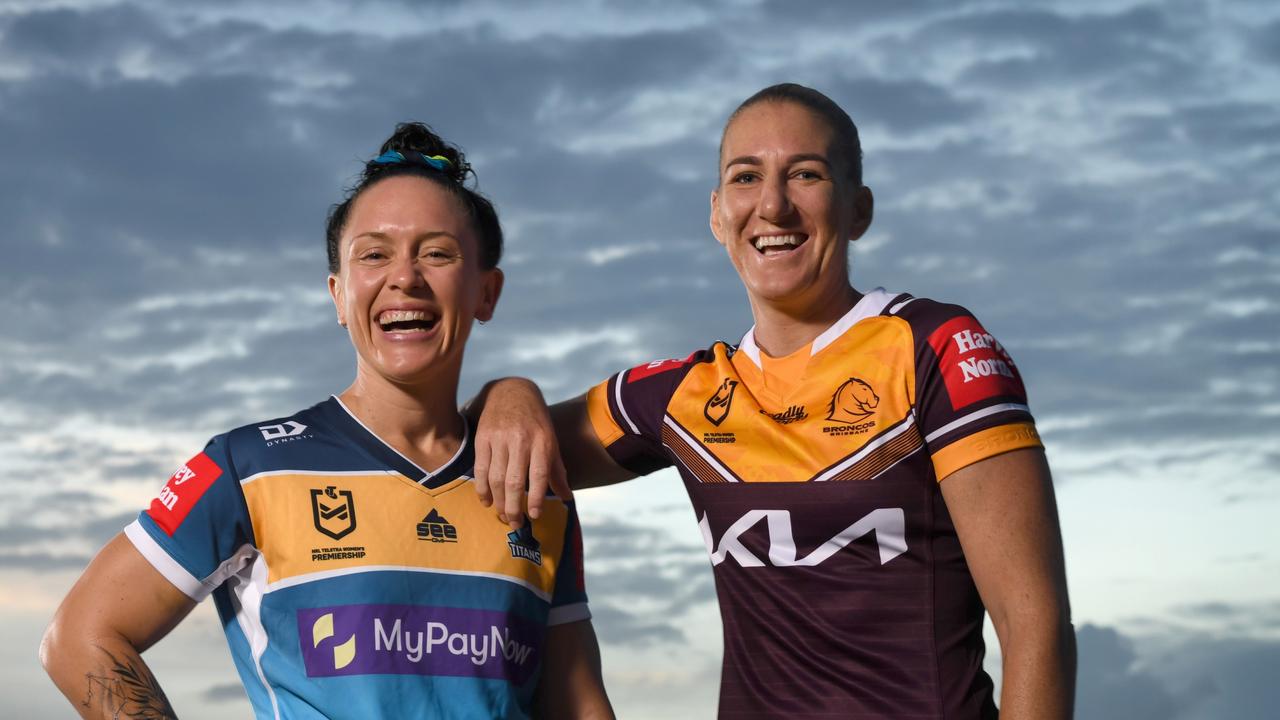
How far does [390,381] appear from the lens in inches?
217

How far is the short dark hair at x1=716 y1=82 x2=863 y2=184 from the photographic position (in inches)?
231

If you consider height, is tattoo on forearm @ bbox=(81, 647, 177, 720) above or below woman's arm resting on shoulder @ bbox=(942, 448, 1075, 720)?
below

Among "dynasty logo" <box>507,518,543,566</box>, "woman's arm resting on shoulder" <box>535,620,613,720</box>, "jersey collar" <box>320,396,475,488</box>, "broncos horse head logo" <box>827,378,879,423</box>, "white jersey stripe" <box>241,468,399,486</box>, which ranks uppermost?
"broncos horse head logo" <box>827,378,879,423</box>

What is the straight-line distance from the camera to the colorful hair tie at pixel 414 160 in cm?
572

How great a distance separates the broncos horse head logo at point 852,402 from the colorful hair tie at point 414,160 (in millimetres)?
1913

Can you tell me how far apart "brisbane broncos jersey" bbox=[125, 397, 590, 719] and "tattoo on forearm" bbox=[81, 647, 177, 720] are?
0.33m

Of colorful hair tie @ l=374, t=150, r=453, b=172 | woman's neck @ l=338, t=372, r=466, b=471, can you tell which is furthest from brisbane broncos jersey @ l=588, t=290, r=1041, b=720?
colorful hair tie @ l=374, t=150, r=453, b=172

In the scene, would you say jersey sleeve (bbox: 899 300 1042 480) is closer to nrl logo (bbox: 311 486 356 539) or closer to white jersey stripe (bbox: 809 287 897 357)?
white jersey stripe (bbox: 809 287 897 357)

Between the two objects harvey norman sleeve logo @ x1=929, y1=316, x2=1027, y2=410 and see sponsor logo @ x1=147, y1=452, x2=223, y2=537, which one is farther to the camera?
harvey norman sleeve logo @ x1=929, y1=316, x2=1027, y2=410

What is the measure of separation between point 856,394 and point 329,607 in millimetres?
2227

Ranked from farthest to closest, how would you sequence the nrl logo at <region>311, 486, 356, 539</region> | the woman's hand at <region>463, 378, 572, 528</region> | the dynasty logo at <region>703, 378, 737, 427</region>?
the dynasty logo at <region>703, 378, 737, 427</region> → the woman's hand at <region>463, 378, 572, 528</region> → the nrl logo at <region>311, 486, 356, 539</region>

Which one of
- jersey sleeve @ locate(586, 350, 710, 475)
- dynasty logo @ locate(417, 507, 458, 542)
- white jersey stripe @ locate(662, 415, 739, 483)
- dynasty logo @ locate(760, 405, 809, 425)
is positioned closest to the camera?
dynasty logo @ locate(417, 507, 458, 542)

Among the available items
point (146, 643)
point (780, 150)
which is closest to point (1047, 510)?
point (780, 150)

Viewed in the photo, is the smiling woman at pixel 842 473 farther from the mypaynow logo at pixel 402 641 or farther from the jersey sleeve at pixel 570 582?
the mypaynow logo at pixel 402 641
